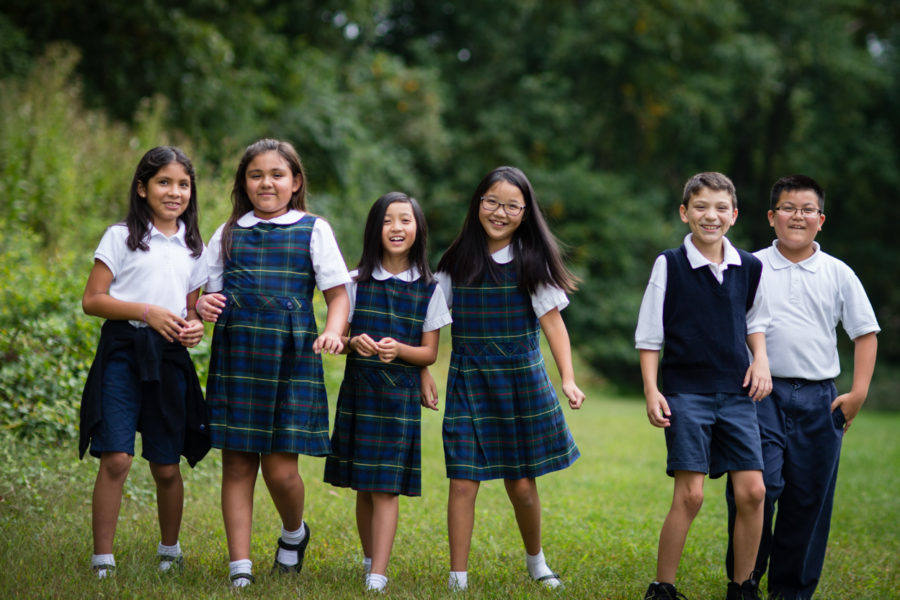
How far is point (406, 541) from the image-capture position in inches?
186

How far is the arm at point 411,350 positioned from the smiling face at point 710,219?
4.02 feet

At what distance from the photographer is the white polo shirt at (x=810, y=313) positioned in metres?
3.85

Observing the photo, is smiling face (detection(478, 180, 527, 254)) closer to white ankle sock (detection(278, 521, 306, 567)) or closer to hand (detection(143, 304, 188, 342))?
hand (detection(143, 304, 188, 342))

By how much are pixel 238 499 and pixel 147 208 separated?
1328 millimetres

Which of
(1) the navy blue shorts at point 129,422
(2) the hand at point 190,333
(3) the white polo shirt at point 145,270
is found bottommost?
(1) the navy blue shorts at point 129,422

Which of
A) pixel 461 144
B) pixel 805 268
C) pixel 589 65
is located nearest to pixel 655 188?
pixel 589 65

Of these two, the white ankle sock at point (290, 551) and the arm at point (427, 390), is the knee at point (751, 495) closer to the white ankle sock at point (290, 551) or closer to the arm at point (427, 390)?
the arm at point (427, 390)

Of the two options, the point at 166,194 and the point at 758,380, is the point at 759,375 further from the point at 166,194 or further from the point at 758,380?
the point at 166,194

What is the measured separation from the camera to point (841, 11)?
21.3 m

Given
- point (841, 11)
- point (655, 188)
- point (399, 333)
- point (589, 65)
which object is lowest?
point (399, 333)

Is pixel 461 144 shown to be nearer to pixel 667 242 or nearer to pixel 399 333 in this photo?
pixel 667 242

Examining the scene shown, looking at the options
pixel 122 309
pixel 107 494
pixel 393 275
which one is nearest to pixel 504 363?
pixel 393 275

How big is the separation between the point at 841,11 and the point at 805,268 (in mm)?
20275

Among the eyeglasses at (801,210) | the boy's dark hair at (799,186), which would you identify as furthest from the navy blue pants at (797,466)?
the boy's dark hair at (799,186)
